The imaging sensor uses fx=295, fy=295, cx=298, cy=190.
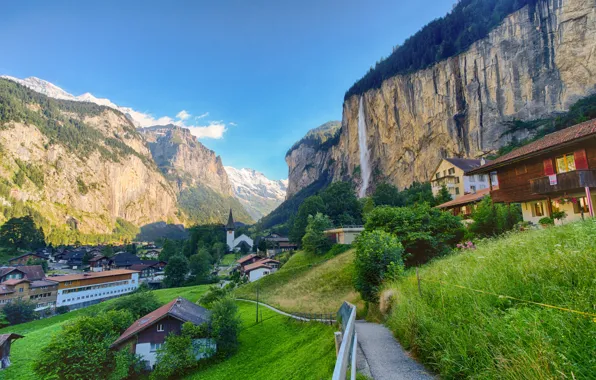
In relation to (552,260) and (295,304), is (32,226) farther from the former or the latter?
(552,260)

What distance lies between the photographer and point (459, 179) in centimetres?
4909

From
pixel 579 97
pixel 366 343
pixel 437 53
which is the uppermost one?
pixel 437 53

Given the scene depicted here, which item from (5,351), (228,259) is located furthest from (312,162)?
(5,351)

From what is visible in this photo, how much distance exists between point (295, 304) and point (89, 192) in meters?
190

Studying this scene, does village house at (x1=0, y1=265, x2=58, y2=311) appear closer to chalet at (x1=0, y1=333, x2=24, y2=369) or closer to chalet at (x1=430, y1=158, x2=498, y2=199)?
chalet at (x1=0, y1=333, x2=24, y2=369)

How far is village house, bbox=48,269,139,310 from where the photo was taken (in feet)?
170

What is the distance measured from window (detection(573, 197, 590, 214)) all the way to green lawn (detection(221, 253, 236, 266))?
78609 mm

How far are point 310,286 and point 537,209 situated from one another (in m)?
23.2

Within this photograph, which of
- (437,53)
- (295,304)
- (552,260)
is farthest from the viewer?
(437,53)

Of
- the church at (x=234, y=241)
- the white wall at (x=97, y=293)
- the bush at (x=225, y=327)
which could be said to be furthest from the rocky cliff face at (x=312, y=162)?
the bush at (x=225, y=327)

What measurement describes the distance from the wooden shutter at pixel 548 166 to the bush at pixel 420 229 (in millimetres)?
7858

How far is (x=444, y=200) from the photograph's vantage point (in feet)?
147

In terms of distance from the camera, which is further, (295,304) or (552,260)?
(295,304)

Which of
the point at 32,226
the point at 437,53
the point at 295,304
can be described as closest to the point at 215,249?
the point at 32,226
